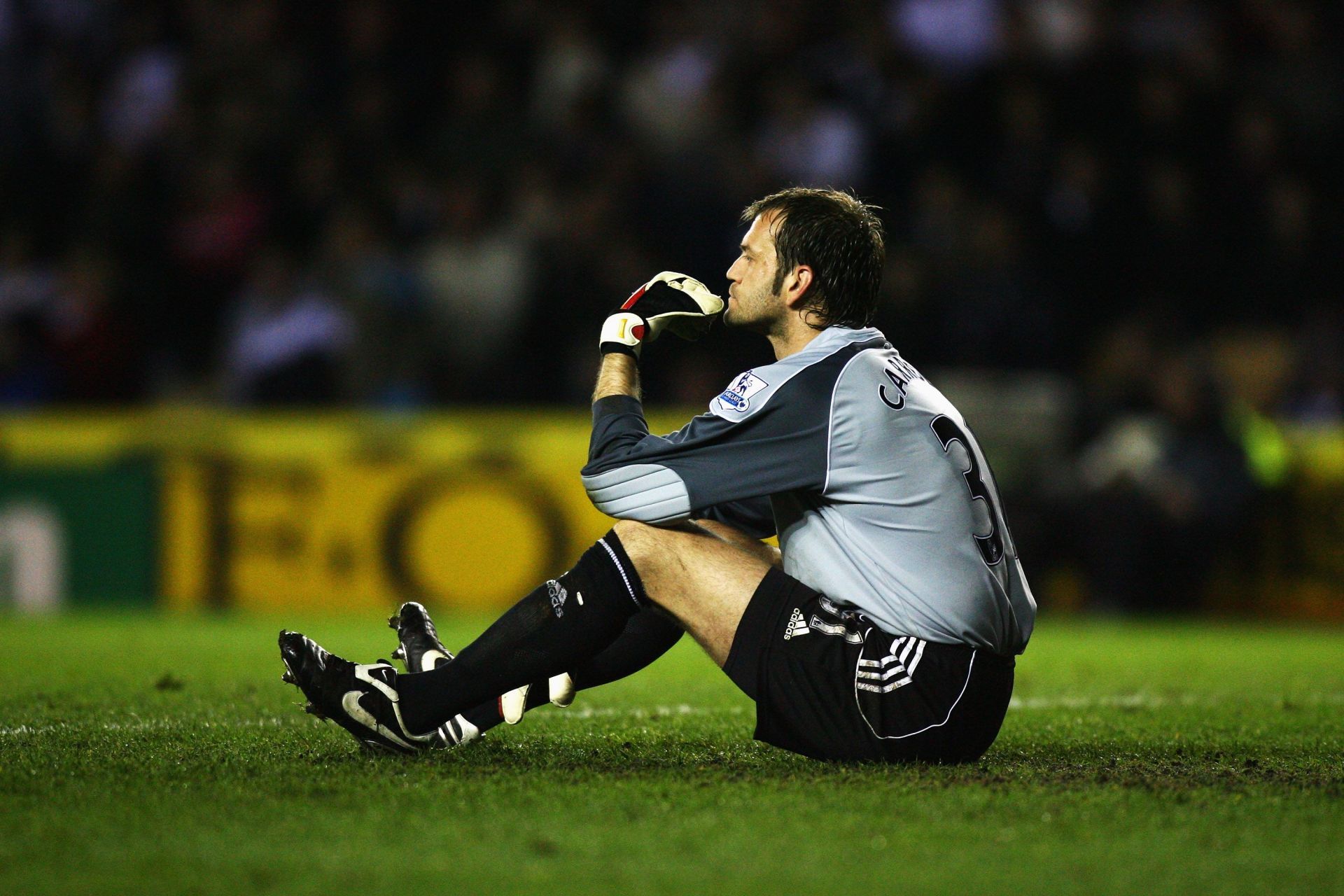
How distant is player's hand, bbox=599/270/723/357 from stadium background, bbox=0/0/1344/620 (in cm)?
536

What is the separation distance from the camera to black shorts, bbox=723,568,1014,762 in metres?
3.86

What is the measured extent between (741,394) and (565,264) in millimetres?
6984

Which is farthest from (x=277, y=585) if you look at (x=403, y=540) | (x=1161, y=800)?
(x=1161, y=800)

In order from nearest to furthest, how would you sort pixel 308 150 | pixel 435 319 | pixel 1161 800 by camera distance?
pixel 1161 800 → pixel 435 319 → pixel 308 150

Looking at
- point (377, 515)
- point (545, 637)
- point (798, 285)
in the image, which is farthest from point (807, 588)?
point (377, 515)

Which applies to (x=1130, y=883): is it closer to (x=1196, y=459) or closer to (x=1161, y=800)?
(x=1161, y=800)

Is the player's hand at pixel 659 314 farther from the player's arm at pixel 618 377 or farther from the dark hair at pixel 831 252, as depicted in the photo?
the dark hair at pixel 831 252

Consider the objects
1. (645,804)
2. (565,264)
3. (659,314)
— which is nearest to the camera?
(645,804)

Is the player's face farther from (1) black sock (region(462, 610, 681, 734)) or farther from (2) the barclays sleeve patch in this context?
(1) black sock (region(462, 610, 681, 734))

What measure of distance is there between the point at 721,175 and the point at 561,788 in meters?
8.20

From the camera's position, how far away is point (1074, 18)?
40.4ft

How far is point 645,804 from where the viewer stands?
350 cm

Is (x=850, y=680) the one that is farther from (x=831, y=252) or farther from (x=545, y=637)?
(x=831, y=252)

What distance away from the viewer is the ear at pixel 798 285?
412 cm
